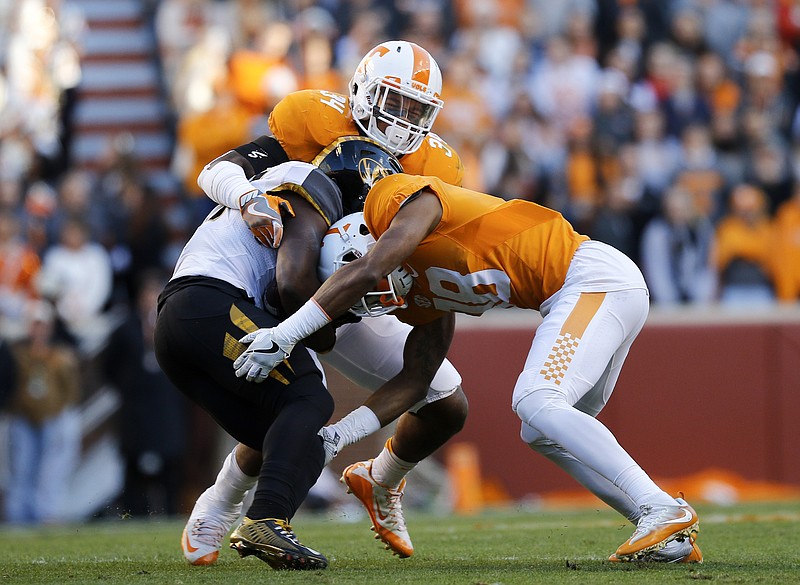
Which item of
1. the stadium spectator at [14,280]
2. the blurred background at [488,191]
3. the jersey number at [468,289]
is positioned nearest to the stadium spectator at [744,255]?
the blurred background at [488,191]

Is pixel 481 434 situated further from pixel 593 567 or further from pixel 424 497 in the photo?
pixel 593 567

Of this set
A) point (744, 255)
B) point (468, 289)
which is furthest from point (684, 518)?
point (744, 255)

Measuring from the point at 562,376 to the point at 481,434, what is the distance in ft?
17.4

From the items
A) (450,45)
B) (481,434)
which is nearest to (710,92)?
(450,45)

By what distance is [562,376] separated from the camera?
14.8 ft

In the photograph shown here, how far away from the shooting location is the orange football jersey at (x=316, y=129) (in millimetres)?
5141

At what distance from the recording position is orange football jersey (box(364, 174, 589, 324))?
15.1 ft

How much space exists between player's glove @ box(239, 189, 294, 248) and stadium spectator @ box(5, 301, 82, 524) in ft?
17.0

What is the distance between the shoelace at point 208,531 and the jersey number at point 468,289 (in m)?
1.19

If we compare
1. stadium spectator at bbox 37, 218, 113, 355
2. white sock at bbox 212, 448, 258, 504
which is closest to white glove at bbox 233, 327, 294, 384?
white sock at bbox 212, 448, 258, 504

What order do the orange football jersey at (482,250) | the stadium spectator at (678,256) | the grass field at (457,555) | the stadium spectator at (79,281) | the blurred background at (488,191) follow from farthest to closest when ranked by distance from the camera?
the stadium spectator at (678,256) < the stadium spectator at (79,281) < the blurred background at (488,191) < the orange football jersey at (482,250) < the grass field at (457,555)

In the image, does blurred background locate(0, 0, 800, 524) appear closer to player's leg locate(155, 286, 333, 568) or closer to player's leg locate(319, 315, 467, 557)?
player's leg locate(319, 315, 467, 557)

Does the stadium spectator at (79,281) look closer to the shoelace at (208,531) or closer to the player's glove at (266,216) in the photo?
the shoelace at (208,531)

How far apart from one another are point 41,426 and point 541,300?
18.4 feet
